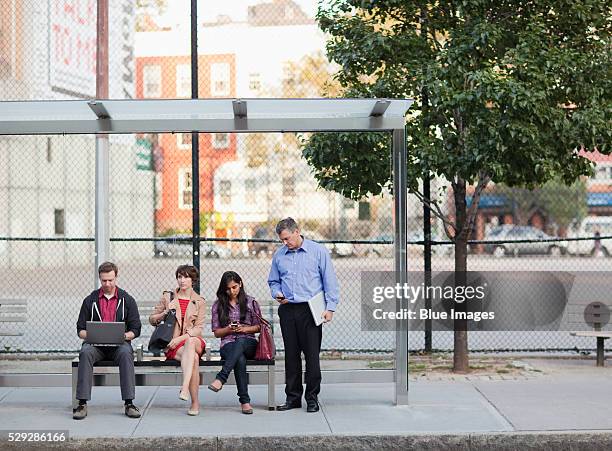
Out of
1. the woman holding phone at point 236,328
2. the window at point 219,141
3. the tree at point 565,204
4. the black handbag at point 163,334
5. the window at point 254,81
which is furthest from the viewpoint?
the tree at point 565,204

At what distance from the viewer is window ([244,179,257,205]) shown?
1594 inches

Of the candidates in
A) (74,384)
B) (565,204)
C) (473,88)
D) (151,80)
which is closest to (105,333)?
(74,384)

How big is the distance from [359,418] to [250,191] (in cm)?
3384

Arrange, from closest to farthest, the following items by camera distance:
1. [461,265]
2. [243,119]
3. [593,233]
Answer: [243,119] < [461,265] < [593,233]

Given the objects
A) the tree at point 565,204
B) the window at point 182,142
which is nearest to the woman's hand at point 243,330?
the window at point 182,142

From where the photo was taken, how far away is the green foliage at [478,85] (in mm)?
9500

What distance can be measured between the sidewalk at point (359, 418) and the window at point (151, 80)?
25.4 meters

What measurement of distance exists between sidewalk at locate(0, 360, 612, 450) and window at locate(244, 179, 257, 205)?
3123cm

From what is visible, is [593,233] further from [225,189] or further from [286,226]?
[286,226]

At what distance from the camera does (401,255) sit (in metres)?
8.22

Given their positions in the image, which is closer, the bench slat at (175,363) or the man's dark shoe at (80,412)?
the man's dark shoe at (80,412)

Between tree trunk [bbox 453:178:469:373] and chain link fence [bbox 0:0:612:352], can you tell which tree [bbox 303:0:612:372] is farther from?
chain link fence [bbox 0:0:612:352]

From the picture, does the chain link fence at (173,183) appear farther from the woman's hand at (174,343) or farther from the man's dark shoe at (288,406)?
the woman's hand at (174,343)

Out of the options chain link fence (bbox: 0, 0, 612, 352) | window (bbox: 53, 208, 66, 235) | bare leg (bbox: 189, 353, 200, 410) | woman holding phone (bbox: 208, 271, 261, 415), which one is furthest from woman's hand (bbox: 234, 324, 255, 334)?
window (bbox: 53, 208, 66, 235)
